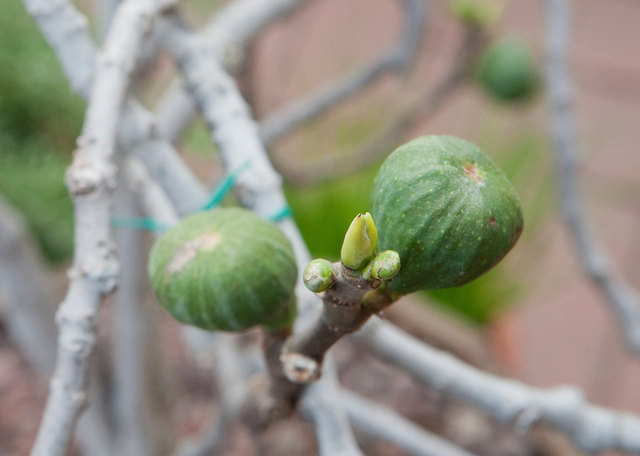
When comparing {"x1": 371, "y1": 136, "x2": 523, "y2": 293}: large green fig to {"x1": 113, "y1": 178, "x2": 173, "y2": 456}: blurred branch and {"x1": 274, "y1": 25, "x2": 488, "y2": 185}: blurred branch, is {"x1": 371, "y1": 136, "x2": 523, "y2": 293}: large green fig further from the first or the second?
{"x1": 274, "y1": 25, "x2": 488, "y2": 185}: blurred branch

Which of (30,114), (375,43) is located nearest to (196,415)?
(30,114)

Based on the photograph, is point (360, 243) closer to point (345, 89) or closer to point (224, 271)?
point (224, 271)

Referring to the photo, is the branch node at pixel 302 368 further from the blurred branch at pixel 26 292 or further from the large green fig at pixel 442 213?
the blurred branch at pixel 26 292

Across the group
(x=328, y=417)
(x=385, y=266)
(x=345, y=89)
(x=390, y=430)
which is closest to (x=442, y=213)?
(x=385, y=266)

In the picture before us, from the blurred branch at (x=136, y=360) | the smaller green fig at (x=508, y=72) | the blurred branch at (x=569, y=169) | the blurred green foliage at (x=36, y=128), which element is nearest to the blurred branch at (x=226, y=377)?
the blurred branch at (x=136, y=360)

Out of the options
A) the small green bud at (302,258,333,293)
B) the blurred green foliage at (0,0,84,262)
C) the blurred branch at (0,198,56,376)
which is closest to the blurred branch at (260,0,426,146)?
the blurred branch at (0,198,56,376)

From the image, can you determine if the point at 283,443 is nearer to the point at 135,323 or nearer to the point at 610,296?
the point at 135,323

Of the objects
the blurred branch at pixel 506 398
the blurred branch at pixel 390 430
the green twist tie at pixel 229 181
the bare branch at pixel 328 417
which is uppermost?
the green twist tie at pixel 229 181
